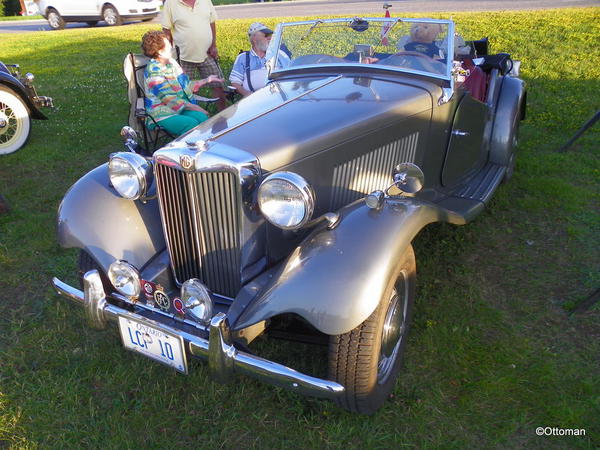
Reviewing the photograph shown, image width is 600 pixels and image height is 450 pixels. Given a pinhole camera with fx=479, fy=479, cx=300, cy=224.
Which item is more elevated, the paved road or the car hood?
the car hood

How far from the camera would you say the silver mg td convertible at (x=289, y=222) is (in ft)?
6.59

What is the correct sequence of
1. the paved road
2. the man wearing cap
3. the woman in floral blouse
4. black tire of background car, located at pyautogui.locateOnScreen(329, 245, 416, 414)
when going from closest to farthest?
1. black tire of background car, located at pyautogui.locateOnScreen(329, 245, 416, 414)
2. the woman in floral blouse
3. the man wearing cap
4. the paved road

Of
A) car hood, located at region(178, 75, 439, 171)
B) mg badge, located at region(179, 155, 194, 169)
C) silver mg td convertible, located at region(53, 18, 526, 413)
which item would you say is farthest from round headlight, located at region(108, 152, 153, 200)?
mg badge, located at region(179, 155, 194, 169)

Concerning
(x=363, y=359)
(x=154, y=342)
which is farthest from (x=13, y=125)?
(x=363, y=359)

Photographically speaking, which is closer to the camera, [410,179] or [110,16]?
[410,179]

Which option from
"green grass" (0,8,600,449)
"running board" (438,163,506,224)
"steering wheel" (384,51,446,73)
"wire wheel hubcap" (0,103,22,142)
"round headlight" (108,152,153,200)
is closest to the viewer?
"green grass" (0,8,600,449)

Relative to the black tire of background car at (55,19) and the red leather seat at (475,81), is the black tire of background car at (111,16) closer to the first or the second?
the black tire of background car at (55,19)

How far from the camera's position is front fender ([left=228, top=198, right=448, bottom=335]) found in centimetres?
191

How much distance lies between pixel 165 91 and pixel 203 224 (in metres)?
2.93

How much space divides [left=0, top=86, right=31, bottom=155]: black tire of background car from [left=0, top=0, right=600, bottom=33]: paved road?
30.5 feet

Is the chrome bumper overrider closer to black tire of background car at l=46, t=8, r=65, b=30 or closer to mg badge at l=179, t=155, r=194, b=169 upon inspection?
mg badge at l=179, t=155, r=194, b=169

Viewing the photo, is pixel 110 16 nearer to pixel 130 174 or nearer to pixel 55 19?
pixel 55 19

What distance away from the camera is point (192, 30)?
233 inches

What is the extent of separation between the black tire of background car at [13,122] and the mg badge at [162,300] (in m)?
4.61
